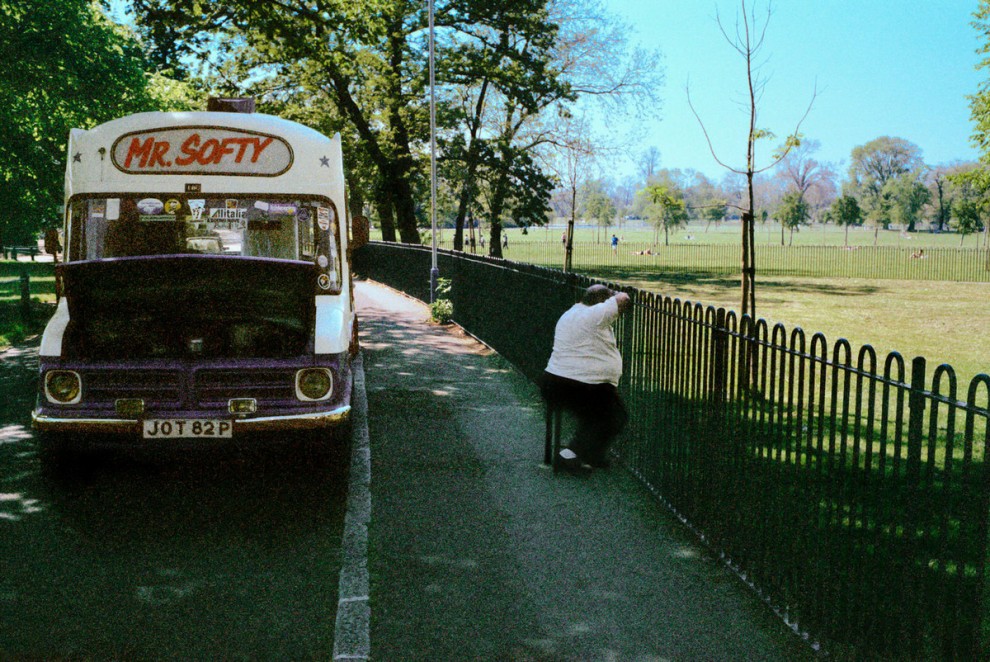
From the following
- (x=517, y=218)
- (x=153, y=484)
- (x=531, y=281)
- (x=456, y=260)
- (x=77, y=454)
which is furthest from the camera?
(x=517, y=218)

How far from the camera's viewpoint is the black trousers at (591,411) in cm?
746

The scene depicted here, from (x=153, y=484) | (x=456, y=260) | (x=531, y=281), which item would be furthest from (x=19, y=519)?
(x=456, y=260)

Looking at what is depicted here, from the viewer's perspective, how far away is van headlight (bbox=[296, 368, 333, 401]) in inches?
271

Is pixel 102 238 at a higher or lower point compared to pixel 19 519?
higher

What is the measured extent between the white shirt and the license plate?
8.67ft

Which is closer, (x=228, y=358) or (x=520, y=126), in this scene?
(x=228, y=358)

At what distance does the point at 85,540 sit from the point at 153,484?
141cm

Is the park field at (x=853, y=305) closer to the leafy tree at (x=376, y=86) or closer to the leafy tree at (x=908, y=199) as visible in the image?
the leafy tree at (x=376, y=86)

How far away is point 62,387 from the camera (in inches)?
266

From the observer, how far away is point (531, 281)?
11789 mm

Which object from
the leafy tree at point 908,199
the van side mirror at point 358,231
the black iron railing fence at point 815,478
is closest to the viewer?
the black iron railing fence at point 815,478

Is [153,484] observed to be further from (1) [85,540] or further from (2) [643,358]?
(2) [643,358]

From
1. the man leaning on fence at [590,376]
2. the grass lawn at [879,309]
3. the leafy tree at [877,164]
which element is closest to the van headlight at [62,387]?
the man leaning on fence at [590,376]

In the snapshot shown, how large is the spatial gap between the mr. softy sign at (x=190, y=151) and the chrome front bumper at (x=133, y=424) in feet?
8.53
